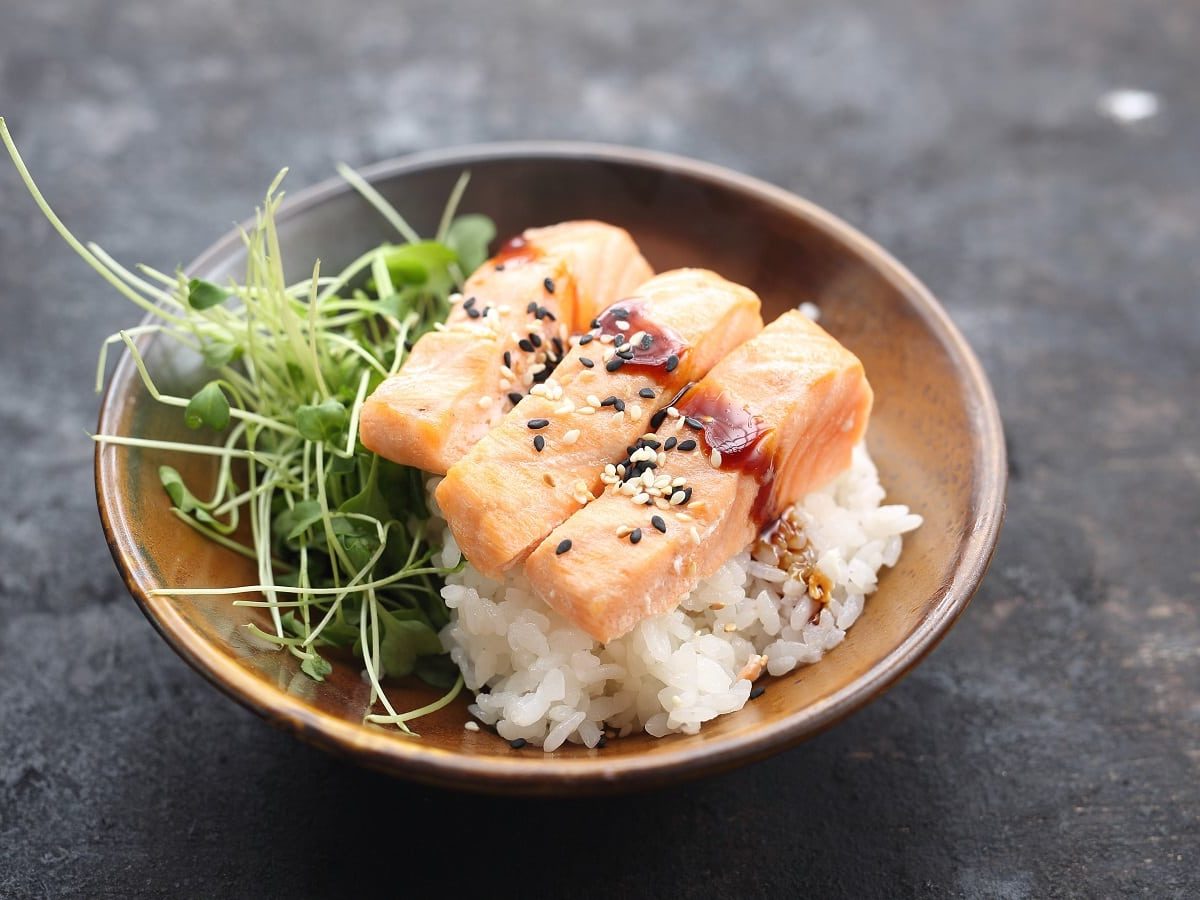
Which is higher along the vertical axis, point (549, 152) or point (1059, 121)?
point (549, 152)

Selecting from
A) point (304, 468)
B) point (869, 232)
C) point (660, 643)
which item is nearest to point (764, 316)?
point (869, 232)

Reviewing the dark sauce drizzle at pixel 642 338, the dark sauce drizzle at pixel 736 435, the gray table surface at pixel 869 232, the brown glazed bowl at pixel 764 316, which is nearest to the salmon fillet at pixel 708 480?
the dark sauce drizzle at pixel 736 435

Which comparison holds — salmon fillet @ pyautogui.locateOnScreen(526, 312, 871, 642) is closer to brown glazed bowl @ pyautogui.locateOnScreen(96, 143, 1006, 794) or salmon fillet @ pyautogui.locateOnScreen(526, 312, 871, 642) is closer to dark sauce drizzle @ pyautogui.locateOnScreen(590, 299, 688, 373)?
dark sauce drizzle @ pyautogui.locateOnScreen(590, 299, 688, 373)

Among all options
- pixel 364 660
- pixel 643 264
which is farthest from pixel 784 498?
pixel 364 660

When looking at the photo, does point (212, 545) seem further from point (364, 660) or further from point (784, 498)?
point (784, 498)

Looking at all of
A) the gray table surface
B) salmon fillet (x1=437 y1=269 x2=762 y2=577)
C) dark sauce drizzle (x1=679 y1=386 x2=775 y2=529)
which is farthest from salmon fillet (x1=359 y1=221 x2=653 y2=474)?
the gray table surface

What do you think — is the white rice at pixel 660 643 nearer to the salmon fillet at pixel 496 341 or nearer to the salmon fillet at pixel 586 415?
the salmon fillet at pixel 586 415
